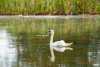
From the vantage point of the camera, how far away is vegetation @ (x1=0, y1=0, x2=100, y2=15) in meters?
37.6

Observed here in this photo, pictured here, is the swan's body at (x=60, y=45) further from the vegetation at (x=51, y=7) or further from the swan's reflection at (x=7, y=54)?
the vegetation at (x=51, y=7)

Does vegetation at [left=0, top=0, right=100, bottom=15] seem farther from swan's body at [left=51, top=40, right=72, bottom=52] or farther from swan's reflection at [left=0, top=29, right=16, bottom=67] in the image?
swan's body at [left=51, top=40, right=72, bottom=52]

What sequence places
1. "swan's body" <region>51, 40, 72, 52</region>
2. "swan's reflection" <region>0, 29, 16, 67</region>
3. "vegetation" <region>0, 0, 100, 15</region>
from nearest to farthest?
"swan's reflection" <region>0, 29, 16, 67</region> → "swan's body" <region>51, 40, 72, 52</region> → "vegetation" <region>0, 0, 100, 15</region>

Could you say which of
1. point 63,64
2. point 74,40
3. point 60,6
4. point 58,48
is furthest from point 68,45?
point 60,6

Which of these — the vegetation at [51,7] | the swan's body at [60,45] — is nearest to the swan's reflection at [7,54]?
the swan's body at [60,45]

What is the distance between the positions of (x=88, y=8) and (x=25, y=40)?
19679 millimetres

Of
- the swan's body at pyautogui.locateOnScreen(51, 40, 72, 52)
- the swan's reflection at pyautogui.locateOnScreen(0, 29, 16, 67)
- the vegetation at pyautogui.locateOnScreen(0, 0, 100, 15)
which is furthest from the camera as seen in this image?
the vegetation at pyautogui.locateOnScreen(0, 0, 100, 15)

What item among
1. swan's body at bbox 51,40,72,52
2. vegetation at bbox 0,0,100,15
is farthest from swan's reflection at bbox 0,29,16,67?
vegetation at bbox 0,0,100,15

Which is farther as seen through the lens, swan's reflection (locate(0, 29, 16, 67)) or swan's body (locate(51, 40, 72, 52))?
swan's body (locate(51, 40, 72, 52))

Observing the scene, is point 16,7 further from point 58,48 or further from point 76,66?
point 76,66

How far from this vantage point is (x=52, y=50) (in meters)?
15.5

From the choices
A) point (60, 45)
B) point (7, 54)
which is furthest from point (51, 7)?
point (7, 54)

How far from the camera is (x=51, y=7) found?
Answer: 1485 inches

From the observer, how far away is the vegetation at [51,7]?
37.6 m
